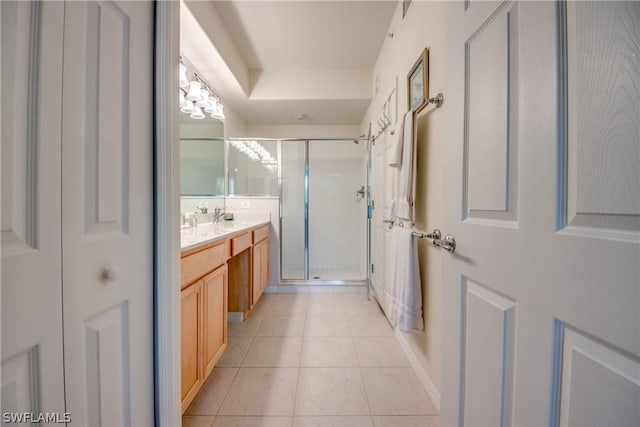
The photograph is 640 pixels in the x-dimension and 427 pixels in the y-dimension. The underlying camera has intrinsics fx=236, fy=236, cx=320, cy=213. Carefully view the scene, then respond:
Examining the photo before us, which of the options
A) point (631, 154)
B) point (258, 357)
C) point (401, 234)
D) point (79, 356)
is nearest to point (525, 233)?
point (631, 154)

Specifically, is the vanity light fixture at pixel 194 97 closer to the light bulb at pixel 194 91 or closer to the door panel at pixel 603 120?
the light bulb at pixel 194 91

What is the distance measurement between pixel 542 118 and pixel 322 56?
2606 mm

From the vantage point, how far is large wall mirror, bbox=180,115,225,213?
2010mm

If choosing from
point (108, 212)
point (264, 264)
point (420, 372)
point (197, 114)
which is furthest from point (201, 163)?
point (420, 372)

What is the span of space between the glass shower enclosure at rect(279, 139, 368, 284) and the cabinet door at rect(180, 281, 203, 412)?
6.03ft

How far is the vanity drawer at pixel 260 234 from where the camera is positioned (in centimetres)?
230

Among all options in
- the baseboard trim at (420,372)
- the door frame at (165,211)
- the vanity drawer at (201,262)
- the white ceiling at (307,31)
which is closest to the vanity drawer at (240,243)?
the vanity drawer at (201,262)

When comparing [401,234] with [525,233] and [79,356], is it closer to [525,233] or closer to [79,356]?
[525,233]

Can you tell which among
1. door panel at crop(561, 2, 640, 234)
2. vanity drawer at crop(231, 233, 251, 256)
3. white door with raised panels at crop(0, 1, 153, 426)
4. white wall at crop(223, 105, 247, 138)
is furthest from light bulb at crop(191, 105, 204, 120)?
door panel at crop(561, 2, 640, 234)

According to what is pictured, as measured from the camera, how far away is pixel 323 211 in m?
3.22

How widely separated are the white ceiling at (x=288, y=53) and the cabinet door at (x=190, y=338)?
1.80m

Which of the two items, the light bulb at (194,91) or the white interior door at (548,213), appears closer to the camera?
the white interior door at (548,213)

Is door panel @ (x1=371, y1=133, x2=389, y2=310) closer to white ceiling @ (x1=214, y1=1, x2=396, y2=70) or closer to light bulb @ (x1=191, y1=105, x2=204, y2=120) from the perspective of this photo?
white ceiling @ (x1=214, y1=1, x2=396, y2=70)

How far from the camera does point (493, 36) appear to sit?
0.64 meters
